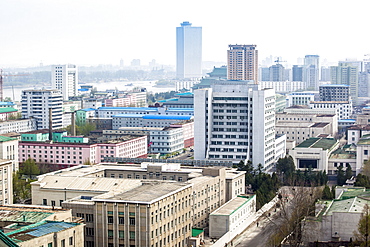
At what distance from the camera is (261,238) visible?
18.4 m

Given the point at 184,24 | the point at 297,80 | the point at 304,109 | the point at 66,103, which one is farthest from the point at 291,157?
the point at 184,24

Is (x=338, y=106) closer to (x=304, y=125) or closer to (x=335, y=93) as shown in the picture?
(x=335, y=93)

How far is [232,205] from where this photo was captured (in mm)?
19453

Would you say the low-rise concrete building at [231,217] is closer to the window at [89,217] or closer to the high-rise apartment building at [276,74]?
the window at [89,217]

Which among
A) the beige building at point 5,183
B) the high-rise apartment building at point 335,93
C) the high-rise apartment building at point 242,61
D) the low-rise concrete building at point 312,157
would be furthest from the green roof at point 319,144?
the high-rise apartment building at point 242,61

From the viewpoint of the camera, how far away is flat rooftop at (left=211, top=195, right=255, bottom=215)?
18.6 m

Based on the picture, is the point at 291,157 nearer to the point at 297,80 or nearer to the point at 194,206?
the point at 194,206

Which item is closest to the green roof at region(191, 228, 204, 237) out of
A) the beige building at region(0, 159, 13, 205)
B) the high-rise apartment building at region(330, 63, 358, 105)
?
the beige building at region(0, 159, 13, 205)

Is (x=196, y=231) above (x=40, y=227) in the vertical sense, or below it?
below

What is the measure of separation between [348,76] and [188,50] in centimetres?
7977

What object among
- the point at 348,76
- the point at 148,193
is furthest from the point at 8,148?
the point at 348,76

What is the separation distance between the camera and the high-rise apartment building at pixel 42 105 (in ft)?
139

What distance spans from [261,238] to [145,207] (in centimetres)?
527

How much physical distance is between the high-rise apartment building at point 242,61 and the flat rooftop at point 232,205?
1904 inches
